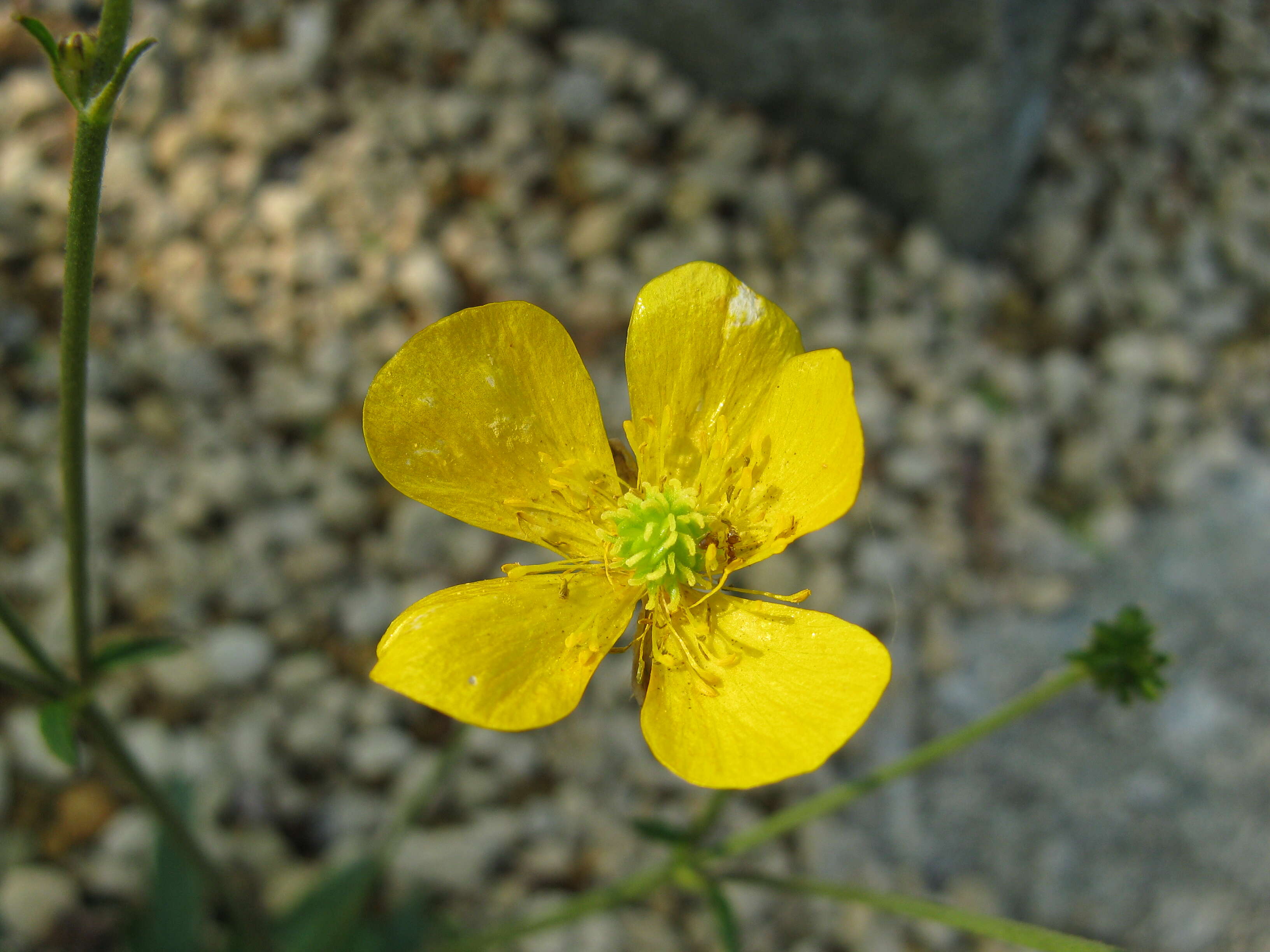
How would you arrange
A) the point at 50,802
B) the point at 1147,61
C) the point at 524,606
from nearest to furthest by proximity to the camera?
1. the point at 524,606
2. the point at 50,802
3. the point at 1147,61

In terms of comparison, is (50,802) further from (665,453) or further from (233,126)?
(233,126)

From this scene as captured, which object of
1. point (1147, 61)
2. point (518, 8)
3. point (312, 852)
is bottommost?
point (312, 852)

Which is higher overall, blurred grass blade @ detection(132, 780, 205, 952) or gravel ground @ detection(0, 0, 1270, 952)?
gravel ground @ detection(0, 0, 1270, 952)

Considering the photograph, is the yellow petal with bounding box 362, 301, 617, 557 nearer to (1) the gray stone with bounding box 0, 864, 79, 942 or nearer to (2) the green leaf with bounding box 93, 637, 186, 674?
(2) the green leaf with bounding box 93, 637, 186, 674

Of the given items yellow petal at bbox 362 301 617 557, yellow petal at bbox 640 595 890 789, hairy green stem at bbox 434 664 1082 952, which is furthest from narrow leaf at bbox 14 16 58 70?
hairy green stem at bbox 434 664 1082 952

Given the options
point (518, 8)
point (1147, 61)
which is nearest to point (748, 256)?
point (518, 8)

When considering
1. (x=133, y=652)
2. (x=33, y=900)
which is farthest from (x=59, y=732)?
(x=33, y=900)

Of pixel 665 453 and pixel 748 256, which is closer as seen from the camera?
pixel 665 453
